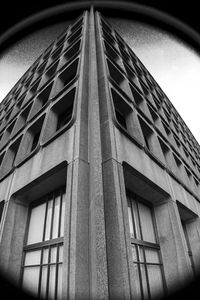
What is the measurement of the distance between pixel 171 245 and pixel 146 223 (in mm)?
1070

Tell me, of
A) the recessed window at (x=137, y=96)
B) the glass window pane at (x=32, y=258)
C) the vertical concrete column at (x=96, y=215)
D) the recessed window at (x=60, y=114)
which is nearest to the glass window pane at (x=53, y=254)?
the glass window pane at (x=32, y=258)

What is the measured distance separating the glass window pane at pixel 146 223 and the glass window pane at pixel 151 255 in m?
0.32

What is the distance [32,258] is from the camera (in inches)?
246

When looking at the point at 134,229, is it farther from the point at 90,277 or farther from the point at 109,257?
the point at 90,277

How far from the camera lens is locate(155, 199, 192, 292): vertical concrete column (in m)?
6.27

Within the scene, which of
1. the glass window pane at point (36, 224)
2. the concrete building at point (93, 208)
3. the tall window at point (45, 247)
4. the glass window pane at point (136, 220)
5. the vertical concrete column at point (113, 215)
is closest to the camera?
the vertical concrete column at point (113, 215)

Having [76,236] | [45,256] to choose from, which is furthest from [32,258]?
[76,236]

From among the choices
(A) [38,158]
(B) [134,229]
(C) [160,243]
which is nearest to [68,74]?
(A) [38,158]

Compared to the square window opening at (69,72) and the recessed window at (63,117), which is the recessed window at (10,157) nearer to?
the recessed window at (63,117)

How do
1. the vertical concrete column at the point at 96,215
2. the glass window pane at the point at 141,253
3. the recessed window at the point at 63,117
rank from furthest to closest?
the recessed window at the point at 63,117, the glass window pane at the point at 141,253, the vertical concrete column at the point at 96,215

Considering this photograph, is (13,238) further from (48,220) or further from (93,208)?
(93,208)

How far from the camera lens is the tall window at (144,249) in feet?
18.4

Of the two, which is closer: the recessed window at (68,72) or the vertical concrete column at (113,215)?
the vertical concrete column at (113,215)

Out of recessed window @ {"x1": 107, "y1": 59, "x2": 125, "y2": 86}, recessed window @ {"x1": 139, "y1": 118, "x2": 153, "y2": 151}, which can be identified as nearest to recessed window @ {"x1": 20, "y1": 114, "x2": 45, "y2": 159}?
recessed window @ {"x1": 107, "y1": 59, "x2": 125, "y2": 86}
